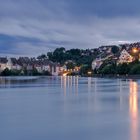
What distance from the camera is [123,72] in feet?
381

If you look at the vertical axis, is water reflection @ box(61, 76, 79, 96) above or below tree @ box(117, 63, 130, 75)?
below

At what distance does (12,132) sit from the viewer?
1266 cm

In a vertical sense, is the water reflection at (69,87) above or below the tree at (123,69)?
below

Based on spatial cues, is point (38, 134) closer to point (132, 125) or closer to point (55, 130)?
point (55, 130)

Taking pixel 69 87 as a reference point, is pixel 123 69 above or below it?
above

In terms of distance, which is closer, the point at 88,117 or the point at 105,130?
the point at 105,130

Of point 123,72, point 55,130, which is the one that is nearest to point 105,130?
point 55,130

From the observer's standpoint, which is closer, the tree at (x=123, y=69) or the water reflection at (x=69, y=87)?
the water reflection at (x=69, y=87)

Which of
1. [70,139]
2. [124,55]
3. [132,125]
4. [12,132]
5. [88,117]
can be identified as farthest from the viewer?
[124,55]

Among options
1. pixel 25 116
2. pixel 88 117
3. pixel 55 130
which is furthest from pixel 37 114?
pixel 55 130

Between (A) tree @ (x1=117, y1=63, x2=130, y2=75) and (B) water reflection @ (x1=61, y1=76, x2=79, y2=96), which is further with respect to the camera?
(A) tree @ (x1=117, y1=63, x2=130, y2=75)

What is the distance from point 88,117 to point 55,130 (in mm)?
3554

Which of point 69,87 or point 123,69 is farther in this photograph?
point 123,69

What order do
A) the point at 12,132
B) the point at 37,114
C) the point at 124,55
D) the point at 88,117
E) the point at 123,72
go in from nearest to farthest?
the point at 12,132 → the point at 88,117 → the point at 37,114 → the point at 123,72 → the point at 124,55
